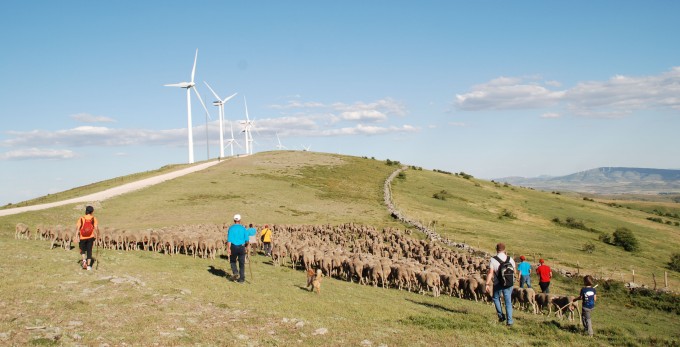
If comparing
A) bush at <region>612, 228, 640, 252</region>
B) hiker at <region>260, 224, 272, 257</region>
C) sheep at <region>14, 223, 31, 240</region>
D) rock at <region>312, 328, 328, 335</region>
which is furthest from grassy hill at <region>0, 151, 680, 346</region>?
bush at <region>612, 228, 640, 252</region>

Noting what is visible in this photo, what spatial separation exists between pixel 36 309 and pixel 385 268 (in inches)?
587

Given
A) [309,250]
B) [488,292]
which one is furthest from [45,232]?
[488,292]

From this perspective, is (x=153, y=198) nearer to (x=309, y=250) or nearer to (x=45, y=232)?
(x=45, y=232)

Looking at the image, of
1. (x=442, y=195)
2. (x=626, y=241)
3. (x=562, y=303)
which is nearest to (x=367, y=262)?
(x=562, y=303)

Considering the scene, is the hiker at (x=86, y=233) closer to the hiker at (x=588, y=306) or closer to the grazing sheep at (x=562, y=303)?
the hiker at (x=588, y=306)

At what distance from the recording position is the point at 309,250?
26.3 meters

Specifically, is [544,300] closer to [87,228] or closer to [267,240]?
[267,240]

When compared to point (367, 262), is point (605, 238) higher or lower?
lower

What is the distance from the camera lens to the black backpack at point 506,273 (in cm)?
1392

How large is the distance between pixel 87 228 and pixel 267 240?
38.9 feet

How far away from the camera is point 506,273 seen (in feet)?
45.9

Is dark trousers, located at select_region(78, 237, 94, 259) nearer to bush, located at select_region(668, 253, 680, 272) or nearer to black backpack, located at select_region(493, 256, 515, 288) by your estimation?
black backpack, located at select_region(493, 256, 515, 288)

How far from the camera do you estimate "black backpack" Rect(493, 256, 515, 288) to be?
1392 cm

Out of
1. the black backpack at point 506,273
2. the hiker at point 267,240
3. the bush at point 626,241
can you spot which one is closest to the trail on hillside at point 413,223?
the hiker at point 267,240
